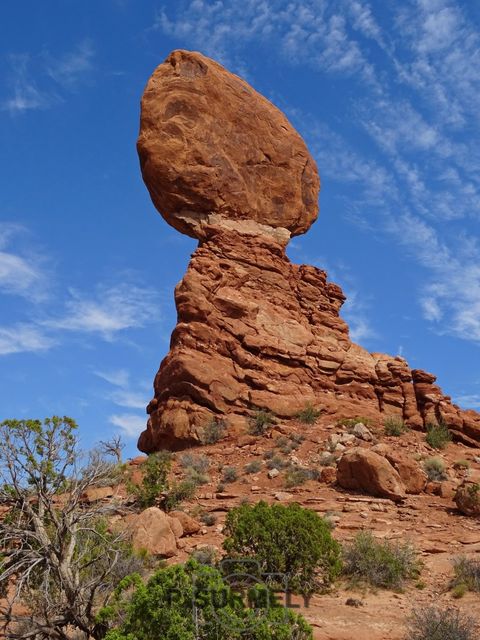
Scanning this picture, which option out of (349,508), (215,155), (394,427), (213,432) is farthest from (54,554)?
(215,155)

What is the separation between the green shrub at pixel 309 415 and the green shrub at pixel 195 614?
17092mm

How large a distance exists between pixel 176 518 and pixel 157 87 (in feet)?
73.9

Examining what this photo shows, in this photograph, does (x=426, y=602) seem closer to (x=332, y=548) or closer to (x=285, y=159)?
(x=332, y=548)

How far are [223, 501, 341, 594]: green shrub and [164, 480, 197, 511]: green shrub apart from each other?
4794 millimetres

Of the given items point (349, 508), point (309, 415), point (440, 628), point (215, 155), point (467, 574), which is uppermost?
point (215, 155)

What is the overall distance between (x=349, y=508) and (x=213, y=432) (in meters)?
7.90

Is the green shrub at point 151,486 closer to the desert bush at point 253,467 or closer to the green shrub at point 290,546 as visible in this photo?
the desert bush at point 253,467

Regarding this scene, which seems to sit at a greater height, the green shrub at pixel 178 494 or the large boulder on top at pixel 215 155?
the large boulder on top at pixel 215 155

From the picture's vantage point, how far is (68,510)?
9766mm

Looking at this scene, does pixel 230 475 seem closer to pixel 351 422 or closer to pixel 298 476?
pixel 298 476

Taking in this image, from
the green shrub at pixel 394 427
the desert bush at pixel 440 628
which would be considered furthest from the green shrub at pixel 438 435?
the desert bush at pixel 440 628

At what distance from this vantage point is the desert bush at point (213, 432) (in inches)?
949

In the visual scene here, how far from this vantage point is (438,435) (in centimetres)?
2547

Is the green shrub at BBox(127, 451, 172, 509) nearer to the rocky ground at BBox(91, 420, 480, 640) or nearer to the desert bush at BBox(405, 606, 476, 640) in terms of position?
the rocky ground at BBox(91, 420, 480, 640)
